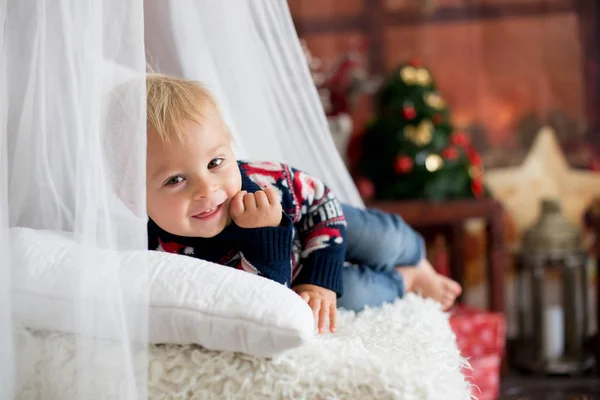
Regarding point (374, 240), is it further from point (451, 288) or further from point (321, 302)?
point (321, 302)

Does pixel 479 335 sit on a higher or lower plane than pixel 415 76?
lower

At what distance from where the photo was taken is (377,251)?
5.18 ft

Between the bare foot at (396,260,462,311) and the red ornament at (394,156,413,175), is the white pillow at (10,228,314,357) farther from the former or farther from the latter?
the red ornament at (394,156,413,175)

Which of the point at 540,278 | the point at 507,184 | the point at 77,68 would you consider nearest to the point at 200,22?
the point at 77,68

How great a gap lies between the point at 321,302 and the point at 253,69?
536 mm

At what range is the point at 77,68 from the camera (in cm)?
107

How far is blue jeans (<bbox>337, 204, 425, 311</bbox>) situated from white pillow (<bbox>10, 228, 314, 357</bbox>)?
502mm

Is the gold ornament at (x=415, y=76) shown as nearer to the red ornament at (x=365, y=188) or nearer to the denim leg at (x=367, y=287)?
the red ornament at (x=365, y=188)

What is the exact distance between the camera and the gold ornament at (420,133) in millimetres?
2623

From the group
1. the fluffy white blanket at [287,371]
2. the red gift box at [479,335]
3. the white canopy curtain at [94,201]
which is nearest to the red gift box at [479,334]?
the red gift box at [479,335]

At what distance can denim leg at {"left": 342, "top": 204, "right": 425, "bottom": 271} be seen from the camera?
1576 millimetres

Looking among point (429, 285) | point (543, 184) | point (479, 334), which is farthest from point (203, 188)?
point (543, 184)

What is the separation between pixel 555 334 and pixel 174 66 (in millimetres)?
1734

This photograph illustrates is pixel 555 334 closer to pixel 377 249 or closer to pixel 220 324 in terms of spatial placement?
pixel 377 249
